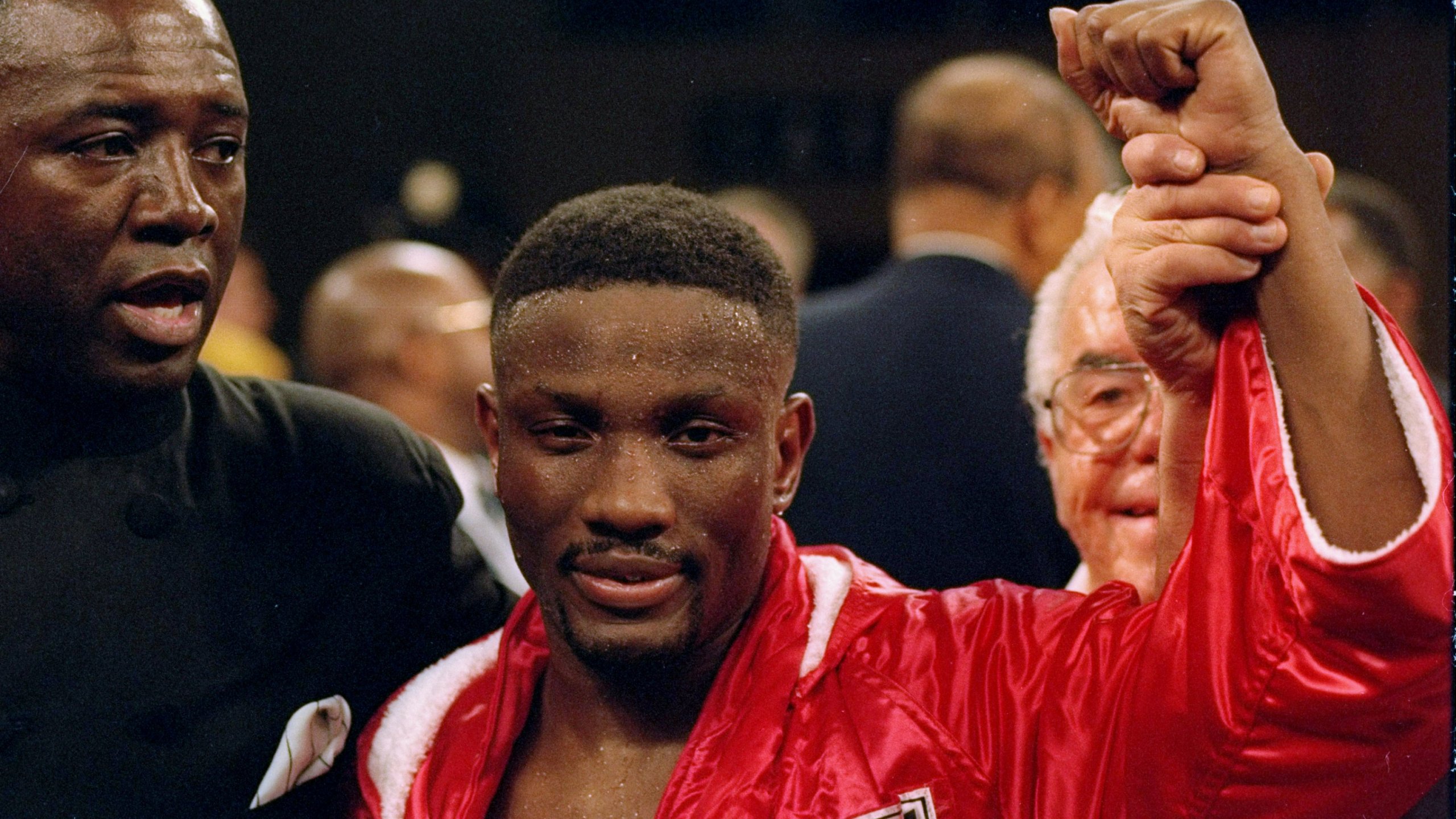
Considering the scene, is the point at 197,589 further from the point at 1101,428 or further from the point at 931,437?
the point at 931,437

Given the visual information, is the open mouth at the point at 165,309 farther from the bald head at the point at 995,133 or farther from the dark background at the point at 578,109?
the dark background at the point at 578,109

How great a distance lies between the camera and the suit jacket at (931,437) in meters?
2.18

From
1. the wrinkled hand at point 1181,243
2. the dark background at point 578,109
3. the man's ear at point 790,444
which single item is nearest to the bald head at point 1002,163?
the man's ear at point 790,444

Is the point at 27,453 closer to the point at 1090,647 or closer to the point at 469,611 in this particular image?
the point at 469,611

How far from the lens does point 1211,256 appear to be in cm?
104

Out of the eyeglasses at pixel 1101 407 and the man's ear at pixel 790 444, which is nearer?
the man's ear at pixel 790 444

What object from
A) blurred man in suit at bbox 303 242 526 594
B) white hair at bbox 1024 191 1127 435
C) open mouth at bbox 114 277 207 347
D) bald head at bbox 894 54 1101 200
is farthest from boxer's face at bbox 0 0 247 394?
blurred man in suit at bbox 303 242 526 594

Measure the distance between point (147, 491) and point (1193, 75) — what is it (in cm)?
103

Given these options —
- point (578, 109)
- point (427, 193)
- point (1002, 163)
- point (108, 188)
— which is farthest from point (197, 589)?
point (578, 109)

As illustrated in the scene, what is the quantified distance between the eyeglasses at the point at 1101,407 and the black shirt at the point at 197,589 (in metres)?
0.71

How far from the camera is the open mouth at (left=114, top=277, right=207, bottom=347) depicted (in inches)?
52.2

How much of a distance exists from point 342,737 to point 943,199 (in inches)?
56.1

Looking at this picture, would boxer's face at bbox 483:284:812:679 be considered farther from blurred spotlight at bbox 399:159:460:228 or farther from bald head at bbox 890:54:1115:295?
blurred spotlight at bbox 399:159:460:228

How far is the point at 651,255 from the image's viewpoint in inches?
52.4
